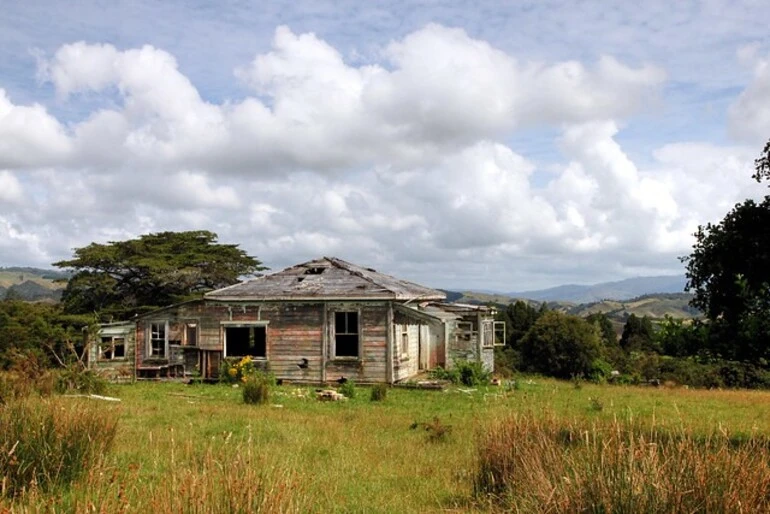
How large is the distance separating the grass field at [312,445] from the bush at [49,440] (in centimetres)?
32

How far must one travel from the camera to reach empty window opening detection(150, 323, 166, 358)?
27.3 m

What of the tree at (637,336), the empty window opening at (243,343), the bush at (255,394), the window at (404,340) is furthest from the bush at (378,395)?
the tree at (637,336)

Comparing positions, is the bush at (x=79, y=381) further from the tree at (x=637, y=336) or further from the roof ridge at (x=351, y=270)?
the tree at (x=637, y=336)

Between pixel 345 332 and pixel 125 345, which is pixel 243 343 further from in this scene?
pixel 345 332

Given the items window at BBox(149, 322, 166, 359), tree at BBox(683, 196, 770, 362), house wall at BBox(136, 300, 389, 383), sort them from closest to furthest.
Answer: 1. tree at BBox(683, 196, 770, 362)
2. house wall at BBox(136, 300, 389, 383)
3. window at BBox(149, 322, 166, 359)

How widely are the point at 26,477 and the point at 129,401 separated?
35.0ft

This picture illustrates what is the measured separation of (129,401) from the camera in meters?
17.4

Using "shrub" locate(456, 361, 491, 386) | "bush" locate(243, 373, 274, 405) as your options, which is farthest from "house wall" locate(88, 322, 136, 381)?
"shrub" locate(456, 361, 491, 386)

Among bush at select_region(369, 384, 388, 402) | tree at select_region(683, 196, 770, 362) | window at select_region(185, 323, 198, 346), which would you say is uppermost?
tree at select_region(683, 196, 770, 362)

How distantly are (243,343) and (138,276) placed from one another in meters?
19.7

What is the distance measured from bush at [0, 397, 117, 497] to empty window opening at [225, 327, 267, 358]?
1796 cm

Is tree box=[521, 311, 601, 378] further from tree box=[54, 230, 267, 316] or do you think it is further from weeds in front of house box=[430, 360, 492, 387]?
tree box=[54, 230, 267, 316]

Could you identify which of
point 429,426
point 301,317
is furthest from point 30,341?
point 429,426

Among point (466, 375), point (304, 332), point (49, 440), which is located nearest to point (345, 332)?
point (304, 332)
